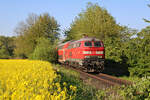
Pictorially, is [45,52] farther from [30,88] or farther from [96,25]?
[30,88]

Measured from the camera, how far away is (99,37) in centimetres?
2605

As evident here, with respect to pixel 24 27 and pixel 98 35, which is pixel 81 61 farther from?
pixel 24 27

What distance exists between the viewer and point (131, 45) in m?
15.0

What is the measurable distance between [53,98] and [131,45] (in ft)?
40.7

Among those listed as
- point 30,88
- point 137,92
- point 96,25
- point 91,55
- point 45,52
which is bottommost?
point 137,92

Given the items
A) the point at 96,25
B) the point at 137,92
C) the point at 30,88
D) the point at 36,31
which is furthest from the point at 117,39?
the point at 36,31

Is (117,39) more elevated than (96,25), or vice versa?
(96,25)

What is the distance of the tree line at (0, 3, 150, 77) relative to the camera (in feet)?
46.5

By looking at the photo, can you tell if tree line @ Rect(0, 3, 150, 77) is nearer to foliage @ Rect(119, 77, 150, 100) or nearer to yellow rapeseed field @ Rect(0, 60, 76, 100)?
foliage @ Rect(119, 77, 150, 100)

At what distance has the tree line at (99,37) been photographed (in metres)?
14.2

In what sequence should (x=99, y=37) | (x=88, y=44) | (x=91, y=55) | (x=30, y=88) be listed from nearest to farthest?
1. (x=30, y=88)
2. (x=91, y=55)
3. (x=88, y=44)
4. (x=99, y=37)

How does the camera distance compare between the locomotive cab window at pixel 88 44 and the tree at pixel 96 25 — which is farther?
the tree at pixel 96 25

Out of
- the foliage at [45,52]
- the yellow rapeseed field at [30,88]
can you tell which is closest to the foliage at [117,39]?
the foliage at [45,52]

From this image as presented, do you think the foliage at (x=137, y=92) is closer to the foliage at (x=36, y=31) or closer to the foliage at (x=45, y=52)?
the foliage at (x=45, y=52)
